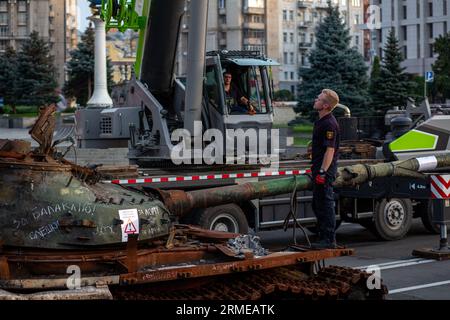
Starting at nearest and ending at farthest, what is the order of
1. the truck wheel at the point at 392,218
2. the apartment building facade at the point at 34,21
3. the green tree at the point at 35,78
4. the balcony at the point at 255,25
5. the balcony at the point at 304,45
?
the truck wheel at the point at 392,218
the green tree at the point at 35,78
the balcony at the point at 255,25
the balcony at the point at 304,45
the apartment building facade at the point at 34,21

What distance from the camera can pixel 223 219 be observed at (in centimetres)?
1461

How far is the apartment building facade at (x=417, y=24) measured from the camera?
87.5 metres

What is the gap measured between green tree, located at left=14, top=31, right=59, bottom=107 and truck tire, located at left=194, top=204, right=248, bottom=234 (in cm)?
5971

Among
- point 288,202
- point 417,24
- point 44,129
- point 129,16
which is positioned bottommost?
point 288,202

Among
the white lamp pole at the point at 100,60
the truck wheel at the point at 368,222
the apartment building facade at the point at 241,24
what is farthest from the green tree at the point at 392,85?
the apartment building facade at the point at 241,24

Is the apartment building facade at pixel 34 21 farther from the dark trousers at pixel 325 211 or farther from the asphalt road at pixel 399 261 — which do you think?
the dark trousers at pixel 325 211

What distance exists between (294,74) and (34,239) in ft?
370

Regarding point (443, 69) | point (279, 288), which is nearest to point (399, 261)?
point (279, 288)

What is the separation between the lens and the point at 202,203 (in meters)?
9.91

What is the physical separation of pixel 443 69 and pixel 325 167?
59.5m

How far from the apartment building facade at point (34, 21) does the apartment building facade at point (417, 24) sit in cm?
4889

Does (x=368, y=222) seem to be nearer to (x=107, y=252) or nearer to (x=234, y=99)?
(x=234, y=99)

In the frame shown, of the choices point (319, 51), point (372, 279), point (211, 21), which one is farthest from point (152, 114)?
point (211, 21)

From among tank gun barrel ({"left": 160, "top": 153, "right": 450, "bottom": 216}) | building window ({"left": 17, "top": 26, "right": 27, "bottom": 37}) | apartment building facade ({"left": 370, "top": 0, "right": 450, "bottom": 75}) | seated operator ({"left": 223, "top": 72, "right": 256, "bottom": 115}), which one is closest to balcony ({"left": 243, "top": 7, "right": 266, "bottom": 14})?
apartment building facade ({"left": 370, "top": 0, "right": 450, "bottom": 75})
